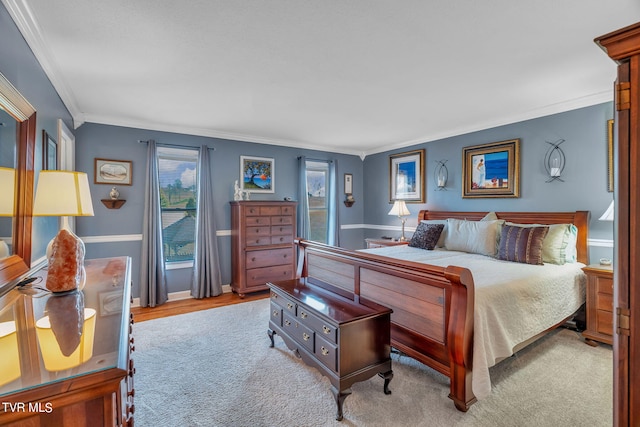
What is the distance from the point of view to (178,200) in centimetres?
447

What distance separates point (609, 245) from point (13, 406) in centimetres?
447

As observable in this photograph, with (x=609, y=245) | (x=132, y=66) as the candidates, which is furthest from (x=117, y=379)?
(x=609, y=245)

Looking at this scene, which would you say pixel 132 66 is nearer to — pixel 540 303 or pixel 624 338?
pixel 624 338

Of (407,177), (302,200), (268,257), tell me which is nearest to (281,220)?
(268,257)

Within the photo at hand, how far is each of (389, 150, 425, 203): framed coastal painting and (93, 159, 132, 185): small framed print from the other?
13.8ft

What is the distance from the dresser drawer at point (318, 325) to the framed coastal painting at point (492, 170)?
317cm

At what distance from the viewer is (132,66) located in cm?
247

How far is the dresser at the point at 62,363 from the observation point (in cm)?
67

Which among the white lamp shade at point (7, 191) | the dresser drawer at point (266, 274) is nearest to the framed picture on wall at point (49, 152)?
the white lamp shade at point (7, 191)

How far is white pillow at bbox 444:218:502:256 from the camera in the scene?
138 inches

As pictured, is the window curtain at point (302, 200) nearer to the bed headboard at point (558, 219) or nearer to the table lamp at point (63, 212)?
the bed headboard at point (558, 219)

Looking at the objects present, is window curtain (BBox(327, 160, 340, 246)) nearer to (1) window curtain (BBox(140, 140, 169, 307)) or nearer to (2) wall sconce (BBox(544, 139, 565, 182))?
(1) window curtain (BBox(140, 140, 169, 307))

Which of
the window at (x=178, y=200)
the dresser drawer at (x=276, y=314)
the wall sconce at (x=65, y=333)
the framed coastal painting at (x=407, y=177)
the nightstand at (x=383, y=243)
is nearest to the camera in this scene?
the wall sconce at (x=65, y=333)

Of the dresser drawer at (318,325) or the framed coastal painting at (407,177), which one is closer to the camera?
the dresser drawer at (318,325)
